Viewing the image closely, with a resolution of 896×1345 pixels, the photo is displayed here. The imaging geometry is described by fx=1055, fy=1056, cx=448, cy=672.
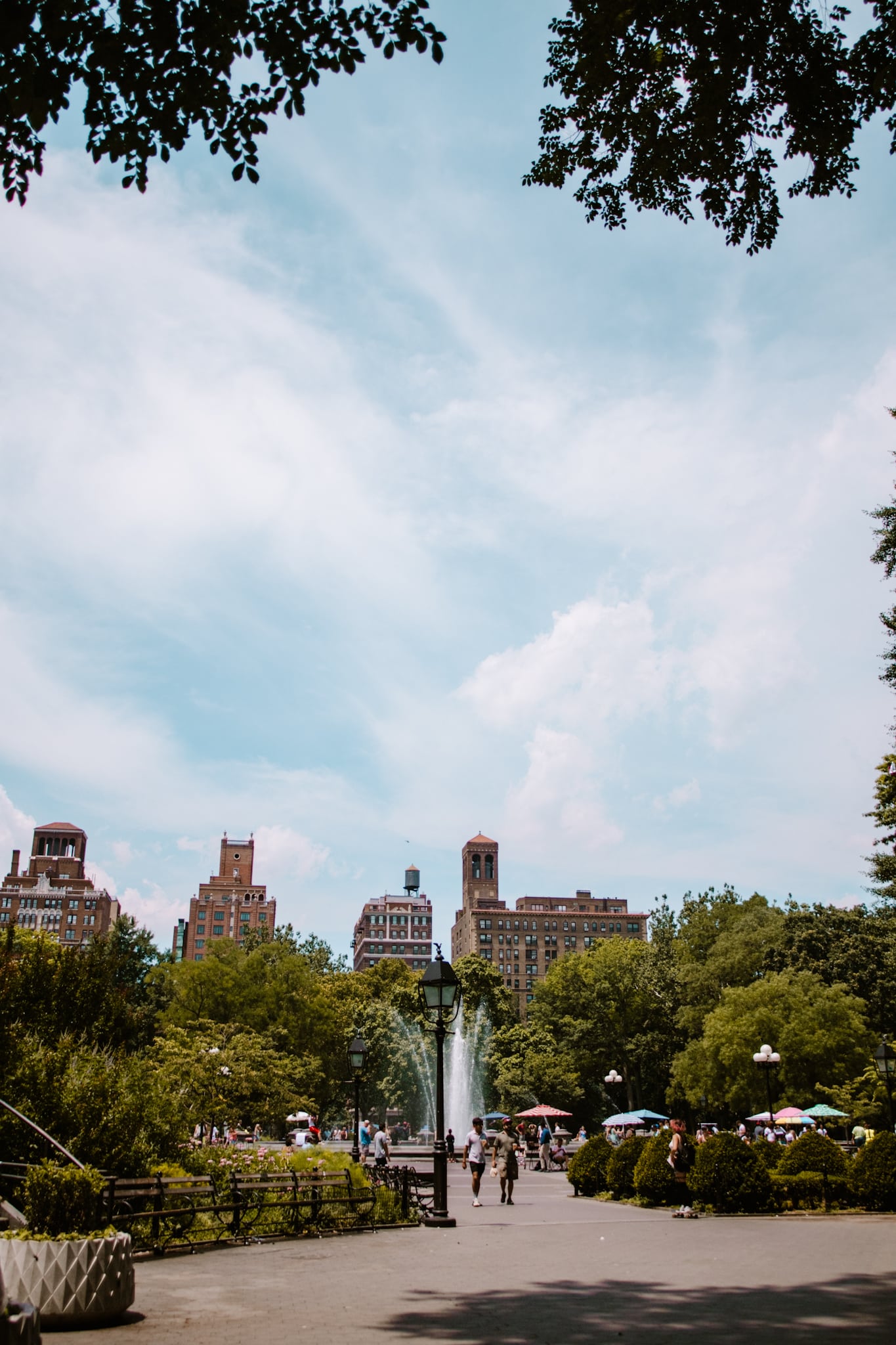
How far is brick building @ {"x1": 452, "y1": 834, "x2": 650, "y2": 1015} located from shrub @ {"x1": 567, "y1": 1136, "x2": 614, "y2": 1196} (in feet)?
393

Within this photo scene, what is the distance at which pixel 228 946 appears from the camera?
51719 millimetres

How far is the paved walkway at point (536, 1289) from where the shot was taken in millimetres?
7727

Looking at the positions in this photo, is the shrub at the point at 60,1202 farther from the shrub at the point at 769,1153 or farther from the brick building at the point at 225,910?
the brick building at the point at 225,910

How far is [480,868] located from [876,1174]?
144m

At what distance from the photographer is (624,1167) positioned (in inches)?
836

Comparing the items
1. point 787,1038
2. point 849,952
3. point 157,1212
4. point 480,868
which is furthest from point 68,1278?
point 480,868

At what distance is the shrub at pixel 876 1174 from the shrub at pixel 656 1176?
3.12m

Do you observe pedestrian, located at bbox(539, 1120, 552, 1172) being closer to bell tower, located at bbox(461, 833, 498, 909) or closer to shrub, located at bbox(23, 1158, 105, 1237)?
shrub, located at bbox(23, 1158, 105, 1237)

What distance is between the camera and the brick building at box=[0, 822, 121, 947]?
524 feet

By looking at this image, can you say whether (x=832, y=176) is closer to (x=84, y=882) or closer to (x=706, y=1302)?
(x=706, y=1302)

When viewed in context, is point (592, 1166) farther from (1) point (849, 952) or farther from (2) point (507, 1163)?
(1) point (849, 952)

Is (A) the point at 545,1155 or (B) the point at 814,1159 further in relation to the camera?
(A) the point at 545,1155

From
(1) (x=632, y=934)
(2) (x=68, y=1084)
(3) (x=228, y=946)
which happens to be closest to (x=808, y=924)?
(3) (x=228, y=946)

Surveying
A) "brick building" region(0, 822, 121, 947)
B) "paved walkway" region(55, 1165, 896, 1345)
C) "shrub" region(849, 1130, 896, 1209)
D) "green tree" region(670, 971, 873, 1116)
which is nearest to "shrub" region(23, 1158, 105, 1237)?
"paved walkway" region(55, 1165, 896, 1345)
